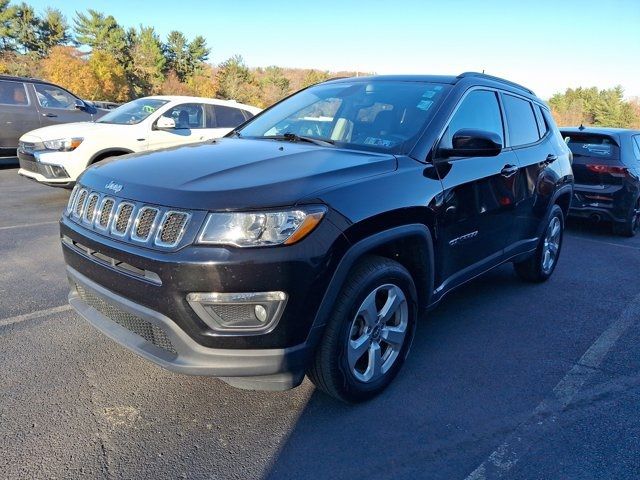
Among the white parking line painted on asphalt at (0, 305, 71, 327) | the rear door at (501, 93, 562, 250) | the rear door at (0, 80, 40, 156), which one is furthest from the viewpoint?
the rear door at (0, 80, 40, 156)

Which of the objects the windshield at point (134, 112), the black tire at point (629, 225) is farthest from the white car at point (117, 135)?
the black tire at point (629, 225)

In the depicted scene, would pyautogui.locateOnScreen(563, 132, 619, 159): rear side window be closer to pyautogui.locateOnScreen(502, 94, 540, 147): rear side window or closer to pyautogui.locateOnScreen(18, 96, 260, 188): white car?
pyautogui.locateOnScreen(502, 94, 540, 147): rear side window

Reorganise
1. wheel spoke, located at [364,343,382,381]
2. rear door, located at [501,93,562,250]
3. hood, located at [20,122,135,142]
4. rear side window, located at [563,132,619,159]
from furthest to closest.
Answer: rear side window, located at [563,132,619,159]
hood, located at [20,122,135,142]
rear door, located at [501,93,562,250]
wheel spoke, located at [364,343,382,381]

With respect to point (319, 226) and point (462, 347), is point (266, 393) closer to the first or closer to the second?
point (319, 226)

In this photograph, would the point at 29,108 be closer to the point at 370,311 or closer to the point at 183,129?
the point at 183,129

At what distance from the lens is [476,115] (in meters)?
3.67

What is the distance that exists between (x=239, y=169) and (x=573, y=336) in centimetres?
292

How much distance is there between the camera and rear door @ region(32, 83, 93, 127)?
1083 centimetres

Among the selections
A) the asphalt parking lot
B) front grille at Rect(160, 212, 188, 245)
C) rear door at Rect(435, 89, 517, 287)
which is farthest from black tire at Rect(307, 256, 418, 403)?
front grille at Rect(160, 212, 188, 245)

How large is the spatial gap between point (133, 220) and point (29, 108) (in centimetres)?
1012

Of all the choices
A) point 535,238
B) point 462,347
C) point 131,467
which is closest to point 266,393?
point 131,467

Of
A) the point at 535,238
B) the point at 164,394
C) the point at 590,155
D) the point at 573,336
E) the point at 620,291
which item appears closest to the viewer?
the point at 164,394

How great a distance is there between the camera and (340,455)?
244 cm

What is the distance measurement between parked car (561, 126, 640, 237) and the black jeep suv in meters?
4.74
